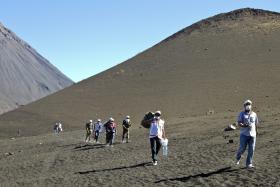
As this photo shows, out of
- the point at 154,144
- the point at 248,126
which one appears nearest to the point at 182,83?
the point at 154,144

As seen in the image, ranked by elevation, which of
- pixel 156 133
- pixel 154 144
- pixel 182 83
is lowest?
pixel 154 144

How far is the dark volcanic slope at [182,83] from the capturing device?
59.1 meters

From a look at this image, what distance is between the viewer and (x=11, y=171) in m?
20.7

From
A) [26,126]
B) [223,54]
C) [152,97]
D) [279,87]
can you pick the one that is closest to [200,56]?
[223,54]

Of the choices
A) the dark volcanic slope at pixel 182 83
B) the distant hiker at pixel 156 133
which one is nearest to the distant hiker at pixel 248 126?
the distant hiker at pixel 156 133

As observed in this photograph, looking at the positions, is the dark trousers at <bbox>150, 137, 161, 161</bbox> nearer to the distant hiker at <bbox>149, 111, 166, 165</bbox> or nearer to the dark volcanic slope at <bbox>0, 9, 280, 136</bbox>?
the distant hiker at <bbox>149, 111, 166, 165</bbox>

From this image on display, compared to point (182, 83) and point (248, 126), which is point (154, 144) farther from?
point (182, 83)

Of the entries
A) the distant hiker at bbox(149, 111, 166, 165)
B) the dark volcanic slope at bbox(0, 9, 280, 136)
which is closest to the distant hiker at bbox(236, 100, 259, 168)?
the distant hiker at bbox(149, 111, 166, 165)

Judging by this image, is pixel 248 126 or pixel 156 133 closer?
pixel 248 126

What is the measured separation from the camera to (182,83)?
67125 millimetres

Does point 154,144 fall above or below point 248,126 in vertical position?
below

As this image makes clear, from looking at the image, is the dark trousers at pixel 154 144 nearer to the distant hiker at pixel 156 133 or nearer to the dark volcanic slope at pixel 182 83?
→ the distant hiker at pixel 156 133

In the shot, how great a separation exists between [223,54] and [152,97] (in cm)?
1618

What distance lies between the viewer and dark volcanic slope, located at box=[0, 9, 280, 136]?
59.1 metres
